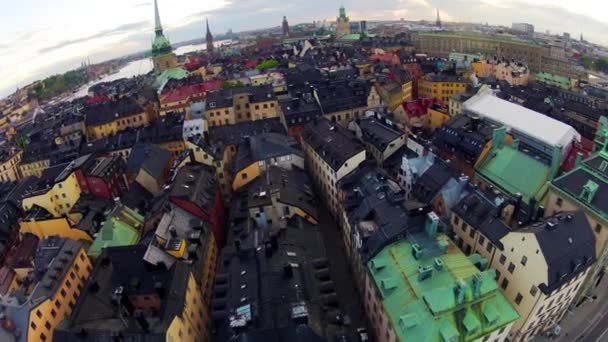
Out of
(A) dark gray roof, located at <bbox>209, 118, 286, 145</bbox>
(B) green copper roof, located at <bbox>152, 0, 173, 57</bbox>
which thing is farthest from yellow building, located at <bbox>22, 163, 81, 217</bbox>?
(B) green copper roof, located at <bbox>152, 0, 173, 57</bbox>

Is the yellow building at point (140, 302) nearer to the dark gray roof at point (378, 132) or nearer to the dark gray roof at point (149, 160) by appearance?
the dark gray roof at point (149, 160)

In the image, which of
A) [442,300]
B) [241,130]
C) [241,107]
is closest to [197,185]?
[241,130]

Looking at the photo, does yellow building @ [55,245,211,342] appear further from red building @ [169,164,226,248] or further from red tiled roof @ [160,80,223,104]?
red tiled roof @ [160,80,223,104]

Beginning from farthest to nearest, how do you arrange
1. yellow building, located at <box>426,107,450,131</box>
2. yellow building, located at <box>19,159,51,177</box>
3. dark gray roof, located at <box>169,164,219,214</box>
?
yellow building, located at <box>19,159,51,177</box> < yellow building, located at <box>426,107,450,131</box> < dark gray roof, located at <box>169,164,219,214</box>

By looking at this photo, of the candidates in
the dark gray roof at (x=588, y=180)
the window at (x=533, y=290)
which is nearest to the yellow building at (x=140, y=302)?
the window at (x=533, y=290)

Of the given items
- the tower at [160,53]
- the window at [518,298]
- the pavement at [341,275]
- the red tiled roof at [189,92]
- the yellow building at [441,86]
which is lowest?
the pavement at [341,275]

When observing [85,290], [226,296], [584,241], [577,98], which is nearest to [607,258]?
[584,241]

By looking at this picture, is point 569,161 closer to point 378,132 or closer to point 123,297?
point 378,132
